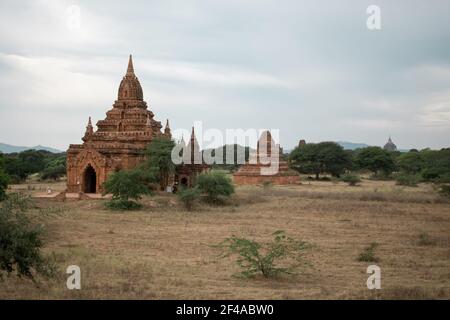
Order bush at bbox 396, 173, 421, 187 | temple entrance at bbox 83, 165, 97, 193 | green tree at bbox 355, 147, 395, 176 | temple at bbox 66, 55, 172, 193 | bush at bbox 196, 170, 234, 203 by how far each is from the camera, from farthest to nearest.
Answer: green tree at bbox 355, 147, 395, 176 < bush at bbox 396, 173, 421, 187 < temple entrance at bbox 83, 165, 97, 193 < temple at bbox 66, 55, 172, 193 < bush at bbox 196, 170, 234, 203

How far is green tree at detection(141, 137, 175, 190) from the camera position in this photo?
32812mm

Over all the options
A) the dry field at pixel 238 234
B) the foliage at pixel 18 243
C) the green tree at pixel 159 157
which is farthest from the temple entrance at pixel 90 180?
the foliage at pixel 18 243

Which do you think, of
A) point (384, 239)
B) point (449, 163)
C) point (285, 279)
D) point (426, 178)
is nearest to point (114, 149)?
point (384, 239)

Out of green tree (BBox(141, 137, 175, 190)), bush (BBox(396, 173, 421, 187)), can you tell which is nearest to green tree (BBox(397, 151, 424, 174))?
bush (BBox(396, 173, 421, 187))

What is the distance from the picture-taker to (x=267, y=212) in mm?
Result: 28188

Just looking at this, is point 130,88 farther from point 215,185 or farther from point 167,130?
point 215,185

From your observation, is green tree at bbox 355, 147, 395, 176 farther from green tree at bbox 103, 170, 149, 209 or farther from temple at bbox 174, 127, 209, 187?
green tree at bbox 103, 170, 149, 209

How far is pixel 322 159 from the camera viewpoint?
59.1 meters

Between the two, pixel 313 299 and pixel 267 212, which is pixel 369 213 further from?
pixel 313 299

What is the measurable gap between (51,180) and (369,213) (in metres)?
40.7

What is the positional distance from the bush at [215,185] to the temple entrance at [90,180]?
846 centimetres

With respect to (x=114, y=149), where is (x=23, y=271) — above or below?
below

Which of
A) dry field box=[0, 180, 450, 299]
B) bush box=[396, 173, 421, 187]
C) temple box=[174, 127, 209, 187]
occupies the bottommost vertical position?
dry field box=[0, 180, 450, 299]

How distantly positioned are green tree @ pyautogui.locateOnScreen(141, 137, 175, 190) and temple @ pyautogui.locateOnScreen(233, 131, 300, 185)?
1474 centimetres
